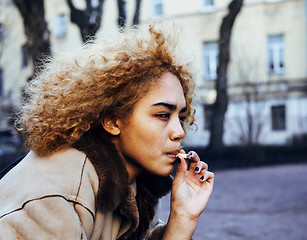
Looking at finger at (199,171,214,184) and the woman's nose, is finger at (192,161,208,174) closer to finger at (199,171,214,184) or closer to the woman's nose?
finger at (199,171,214,184)

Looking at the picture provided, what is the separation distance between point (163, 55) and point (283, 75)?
19.1 meters

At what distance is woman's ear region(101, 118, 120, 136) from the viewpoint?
6.23ft

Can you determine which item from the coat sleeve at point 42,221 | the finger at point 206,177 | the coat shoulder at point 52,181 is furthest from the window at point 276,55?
the coat sleeve at point 42,221

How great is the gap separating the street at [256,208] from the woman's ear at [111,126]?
371 centimetres

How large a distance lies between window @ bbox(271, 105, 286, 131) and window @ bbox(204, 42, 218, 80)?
3.51 m

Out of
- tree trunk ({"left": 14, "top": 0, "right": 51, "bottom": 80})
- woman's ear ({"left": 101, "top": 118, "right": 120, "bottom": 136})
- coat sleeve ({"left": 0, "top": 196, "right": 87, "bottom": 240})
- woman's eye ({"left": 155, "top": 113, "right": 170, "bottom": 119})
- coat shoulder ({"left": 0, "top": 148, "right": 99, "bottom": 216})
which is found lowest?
coat sleeve ({"left": 0, "top": 196, "right": 87, "bottom": 240})

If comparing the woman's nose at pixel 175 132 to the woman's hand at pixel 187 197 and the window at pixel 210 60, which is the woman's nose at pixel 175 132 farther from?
the window at pixel 210 60

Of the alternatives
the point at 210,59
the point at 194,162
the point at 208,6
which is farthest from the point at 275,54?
the point at 194,162

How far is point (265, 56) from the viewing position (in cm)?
1994

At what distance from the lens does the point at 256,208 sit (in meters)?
7.20

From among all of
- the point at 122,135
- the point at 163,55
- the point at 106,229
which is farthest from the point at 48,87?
the point at 106,229

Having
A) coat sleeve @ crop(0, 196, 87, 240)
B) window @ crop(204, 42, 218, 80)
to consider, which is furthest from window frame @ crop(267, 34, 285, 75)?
coat sleeve @ crop(0, 196, 87, 240)

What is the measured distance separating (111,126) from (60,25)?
955 inches

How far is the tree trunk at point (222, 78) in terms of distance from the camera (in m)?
8.64
